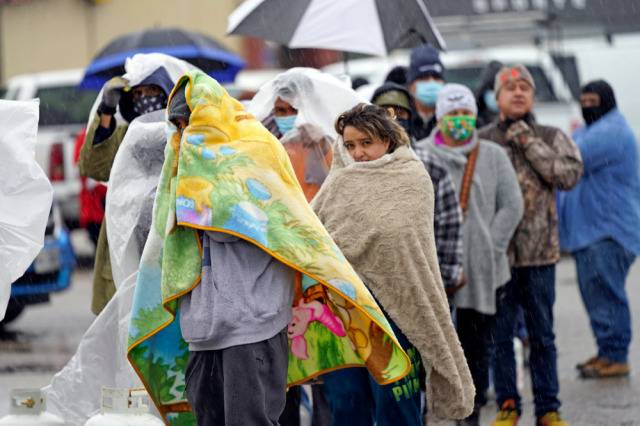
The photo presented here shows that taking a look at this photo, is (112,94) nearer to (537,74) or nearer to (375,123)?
(375,123)

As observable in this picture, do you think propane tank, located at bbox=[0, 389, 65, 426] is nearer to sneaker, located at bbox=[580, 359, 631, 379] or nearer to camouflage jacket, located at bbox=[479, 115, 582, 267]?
camouflage jacket, located at bbox=[479, 115, 582, 267]

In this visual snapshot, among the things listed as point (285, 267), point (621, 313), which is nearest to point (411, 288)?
point (285, 267)

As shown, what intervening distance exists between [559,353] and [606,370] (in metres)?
1.16

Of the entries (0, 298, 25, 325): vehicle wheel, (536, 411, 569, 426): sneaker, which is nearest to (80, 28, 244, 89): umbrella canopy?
(0, 298, 25, 325): vehicle wheel

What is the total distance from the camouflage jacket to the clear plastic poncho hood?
42.6 inches

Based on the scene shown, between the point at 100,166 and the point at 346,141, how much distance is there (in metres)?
1.63

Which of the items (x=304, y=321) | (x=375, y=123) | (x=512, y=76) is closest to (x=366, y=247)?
(x=304, y=321)

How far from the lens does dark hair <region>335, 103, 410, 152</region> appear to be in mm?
6652

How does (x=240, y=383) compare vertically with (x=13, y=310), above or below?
above

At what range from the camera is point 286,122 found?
26.1ft

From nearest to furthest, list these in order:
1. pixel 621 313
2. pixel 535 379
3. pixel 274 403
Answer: pixel 274 403, pixel 535 379, pixel 621 313

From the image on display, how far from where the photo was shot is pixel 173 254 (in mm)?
5652

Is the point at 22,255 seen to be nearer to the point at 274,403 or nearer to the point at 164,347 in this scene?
the point at 164,347

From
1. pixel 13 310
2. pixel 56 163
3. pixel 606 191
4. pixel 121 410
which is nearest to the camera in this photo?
pixel 121 410
